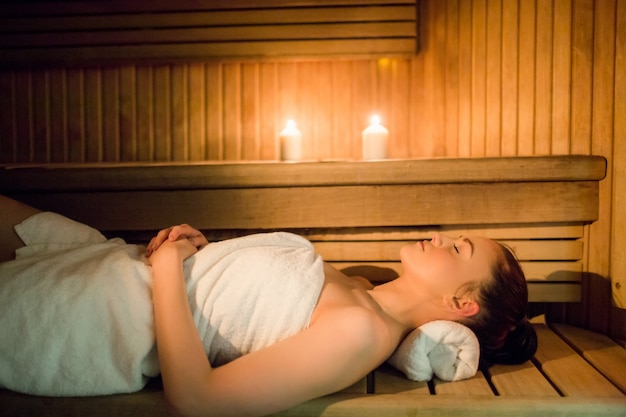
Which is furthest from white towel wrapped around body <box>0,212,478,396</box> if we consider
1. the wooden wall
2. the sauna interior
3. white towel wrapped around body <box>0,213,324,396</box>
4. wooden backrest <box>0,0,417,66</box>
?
wooden backrest <box>0,0,417,66</box>

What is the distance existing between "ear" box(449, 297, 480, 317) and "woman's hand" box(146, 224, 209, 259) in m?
0.81

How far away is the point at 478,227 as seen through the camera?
2137 mm

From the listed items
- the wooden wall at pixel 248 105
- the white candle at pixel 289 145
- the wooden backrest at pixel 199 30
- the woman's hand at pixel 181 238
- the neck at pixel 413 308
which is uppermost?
the wooden backrest at pixel 199 30

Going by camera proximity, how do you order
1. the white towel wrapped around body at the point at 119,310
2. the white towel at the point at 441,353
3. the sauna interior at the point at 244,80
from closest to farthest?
the white towel wrapped around body at the point at 119,310 → the white towel at the point at 441,353 → the sauna interior at the point at 244,80

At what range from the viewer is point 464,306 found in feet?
5.49

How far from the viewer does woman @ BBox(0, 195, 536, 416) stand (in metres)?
1.31

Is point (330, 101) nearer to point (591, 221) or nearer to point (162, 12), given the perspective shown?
point (162, 12)

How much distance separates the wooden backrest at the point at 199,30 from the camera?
2598 millimetres

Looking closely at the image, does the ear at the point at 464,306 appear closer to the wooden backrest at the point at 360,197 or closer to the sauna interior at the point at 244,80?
the wooden backrest at the point at 360,197

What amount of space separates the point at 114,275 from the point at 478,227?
1.34 metres

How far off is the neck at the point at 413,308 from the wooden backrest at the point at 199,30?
4.38 ft

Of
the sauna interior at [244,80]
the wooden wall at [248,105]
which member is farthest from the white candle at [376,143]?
the wooden wall at [248,105]

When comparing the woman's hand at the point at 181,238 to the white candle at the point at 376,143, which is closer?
the woman's hand at the point at 181,238

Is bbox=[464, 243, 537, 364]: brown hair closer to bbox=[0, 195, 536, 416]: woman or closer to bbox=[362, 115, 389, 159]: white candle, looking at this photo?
bbox=[0, 195, 536, 416]: woman
